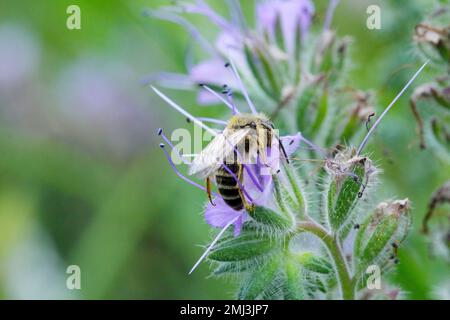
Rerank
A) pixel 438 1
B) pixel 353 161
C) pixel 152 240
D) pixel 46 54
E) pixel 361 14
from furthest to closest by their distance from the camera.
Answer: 1. pixel 46 54
2. pixel 361 14
3. pixel 152 240
4. pixel 438 1
5. pixel 353 161

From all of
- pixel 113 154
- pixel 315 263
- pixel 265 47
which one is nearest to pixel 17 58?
pixel 113 154

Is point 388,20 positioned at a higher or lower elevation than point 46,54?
lower

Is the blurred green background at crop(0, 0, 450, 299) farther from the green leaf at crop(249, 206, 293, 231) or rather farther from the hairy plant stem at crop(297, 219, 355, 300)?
the green leaf at crop(249, 206, 293, 231)

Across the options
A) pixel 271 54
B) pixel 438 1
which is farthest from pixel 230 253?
pixel 438 1

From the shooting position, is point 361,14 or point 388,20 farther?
point 361,14

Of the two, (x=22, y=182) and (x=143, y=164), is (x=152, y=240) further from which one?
(x=22, y=182)

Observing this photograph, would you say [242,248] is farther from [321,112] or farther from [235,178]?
[321,112]
